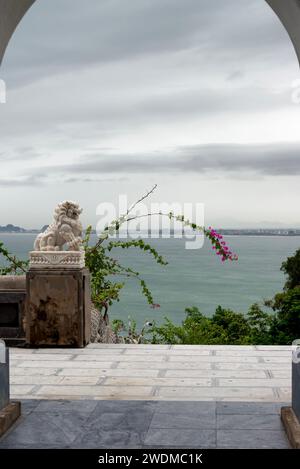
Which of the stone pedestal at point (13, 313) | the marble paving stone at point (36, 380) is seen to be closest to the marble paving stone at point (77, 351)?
the stone pedestal at point (13, 313)

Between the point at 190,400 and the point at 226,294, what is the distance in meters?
27.8

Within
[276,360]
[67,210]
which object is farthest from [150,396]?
[67,210]

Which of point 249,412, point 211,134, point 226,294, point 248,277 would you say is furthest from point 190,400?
point 211,134

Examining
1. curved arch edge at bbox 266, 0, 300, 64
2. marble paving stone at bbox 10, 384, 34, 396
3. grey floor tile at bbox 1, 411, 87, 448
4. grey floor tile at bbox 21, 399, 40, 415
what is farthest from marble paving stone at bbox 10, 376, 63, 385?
curved arch edge at bbox 266, 0, 300, 64

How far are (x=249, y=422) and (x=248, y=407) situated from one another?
1.32ft

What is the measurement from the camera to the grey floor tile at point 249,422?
459 cm

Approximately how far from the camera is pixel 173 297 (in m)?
30.1

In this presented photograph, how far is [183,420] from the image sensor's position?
15.6 ft

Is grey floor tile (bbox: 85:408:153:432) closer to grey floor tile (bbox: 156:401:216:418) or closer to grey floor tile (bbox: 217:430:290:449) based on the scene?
grey floor tile (bbox: 156:401:216:418)

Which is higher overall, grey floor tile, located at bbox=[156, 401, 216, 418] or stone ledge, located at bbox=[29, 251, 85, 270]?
stone ledge, located at bbox=[29, 251, 85, 270]

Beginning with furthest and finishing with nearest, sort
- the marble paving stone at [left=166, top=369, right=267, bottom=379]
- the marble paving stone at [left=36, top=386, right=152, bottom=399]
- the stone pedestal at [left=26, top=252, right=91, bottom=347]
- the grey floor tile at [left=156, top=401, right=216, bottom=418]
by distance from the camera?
the stone pedestal at [left=26, top=252, right=91, bottom=347] < the marble paving stone at [left=166, top=369, right=267, bottom=379] < the marble paving stone at [left=36, top=386, right=152, bottom=399] < the grey floor tile at [left=156, top=401, right=216, bottom=418]

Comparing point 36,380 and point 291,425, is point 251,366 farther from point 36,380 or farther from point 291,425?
point 291,425

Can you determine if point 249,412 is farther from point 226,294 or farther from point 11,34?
point 226,294

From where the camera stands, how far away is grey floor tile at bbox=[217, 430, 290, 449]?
4.23 meters
